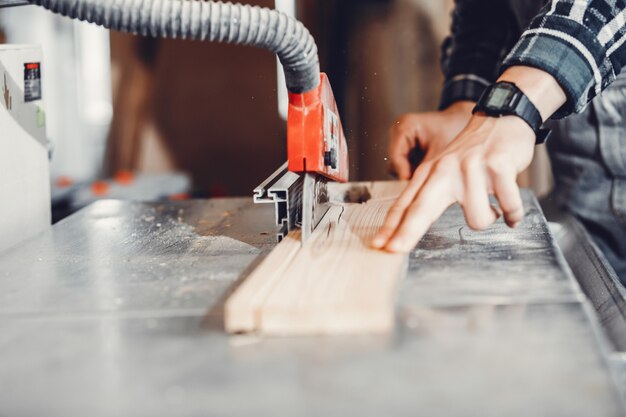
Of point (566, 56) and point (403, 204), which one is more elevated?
point (566, 56)

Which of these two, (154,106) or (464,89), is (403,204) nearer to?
(464,89)

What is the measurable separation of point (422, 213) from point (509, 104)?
0.82 ft

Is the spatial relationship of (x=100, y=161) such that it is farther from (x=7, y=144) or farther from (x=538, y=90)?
(x=538, y=90)

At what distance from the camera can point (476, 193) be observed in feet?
3.53

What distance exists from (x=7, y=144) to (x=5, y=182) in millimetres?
69

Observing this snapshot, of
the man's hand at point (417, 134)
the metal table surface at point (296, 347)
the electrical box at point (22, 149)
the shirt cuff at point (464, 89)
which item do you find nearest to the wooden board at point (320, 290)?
the metal table surface at point (296, 347)

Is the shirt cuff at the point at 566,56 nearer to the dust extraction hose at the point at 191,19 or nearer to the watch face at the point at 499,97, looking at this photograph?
the watch face at the point at 499,97

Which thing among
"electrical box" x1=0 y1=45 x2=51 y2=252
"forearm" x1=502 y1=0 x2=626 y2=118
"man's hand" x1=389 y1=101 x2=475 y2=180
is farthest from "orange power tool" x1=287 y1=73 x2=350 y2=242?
"man's hand" x1=389 y1=101 x2=475 y2=180

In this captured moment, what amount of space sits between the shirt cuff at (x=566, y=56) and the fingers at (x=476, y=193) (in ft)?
0.87

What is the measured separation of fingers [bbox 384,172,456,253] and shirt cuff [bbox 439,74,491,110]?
942mm

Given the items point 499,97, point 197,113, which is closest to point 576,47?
point 499,97

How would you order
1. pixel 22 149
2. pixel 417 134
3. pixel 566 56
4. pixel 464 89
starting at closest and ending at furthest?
pixel 566 56 < pixel 22 149 < pixel 417 134 < pixel 464 89

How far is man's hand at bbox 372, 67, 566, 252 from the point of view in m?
1.08

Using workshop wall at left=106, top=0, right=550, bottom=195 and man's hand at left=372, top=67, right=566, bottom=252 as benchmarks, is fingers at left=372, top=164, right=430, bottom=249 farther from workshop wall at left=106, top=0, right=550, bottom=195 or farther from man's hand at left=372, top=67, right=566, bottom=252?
workshop wall at left=106, top=0, right=550, bottom=195
